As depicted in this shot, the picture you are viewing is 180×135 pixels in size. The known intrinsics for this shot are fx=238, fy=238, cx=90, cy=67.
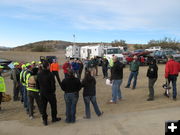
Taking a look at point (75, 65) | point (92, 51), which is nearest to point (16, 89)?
point (75, 65)

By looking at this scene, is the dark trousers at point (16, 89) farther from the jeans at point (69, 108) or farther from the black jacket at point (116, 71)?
the black jacket at point (116, 71)

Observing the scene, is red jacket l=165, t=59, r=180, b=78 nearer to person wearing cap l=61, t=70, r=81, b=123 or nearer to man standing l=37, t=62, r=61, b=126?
person wearing cap l=61, t=70, r=81, b=123

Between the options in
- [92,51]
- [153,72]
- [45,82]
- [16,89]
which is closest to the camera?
[45,82]

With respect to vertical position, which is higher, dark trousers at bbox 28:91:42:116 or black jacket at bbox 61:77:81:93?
black jacket at bbox 61:77:81:93

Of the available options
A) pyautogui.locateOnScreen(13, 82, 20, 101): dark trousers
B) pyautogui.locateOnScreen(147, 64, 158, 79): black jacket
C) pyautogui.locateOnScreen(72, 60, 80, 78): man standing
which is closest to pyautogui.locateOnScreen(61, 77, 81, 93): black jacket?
pyautogui.locateOnScreen(13, 82, 20, 101): dark trousers

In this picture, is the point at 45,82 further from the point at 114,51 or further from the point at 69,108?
the point at 114,51

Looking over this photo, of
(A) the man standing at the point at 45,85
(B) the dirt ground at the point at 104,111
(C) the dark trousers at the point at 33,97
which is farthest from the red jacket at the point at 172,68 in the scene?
(C) the dark trousers at the point at 33,97

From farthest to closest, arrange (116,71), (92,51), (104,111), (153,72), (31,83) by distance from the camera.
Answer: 1. (92,51)
2. (153,72)
3. (116,71)
4. (104,111)
5. (31,83)

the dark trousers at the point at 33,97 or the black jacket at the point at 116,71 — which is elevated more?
the black jacket at the point at 116,71

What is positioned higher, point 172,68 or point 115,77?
point 172,68

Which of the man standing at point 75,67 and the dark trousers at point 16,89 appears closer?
the dark trousers at point 16,89

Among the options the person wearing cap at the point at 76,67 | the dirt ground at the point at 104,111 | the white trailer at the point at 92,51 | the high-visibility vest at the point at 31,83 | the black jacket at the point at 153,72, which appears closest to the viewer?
the dirt ground at the point at 104,111

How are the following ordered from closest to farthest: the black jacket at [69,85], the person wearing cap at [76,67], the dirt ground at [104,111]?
the dirt ground at [104,111]
the black jacket at [69,85]
the person wearing cap at [76,67]

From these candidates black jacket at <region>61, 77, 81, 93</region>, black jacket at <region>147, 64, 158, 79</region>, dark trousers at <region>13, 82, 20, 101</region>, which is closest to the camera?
black jacket at <region>61, 77, 81, 93</region>
